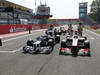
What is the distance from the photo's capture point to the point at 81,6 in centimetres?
13425

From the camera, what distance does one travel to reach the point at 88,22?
481 feet

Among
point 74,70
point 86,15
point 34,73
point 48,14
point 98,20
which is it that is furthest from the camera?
point 86,15

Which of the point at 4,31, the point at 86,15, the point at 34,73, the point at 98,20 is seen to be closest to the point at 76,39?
the point at 34,73

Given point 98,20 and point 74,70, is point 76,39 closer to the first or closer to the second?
point 74,70

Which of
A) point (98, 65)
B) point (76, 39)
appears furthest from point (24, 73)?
point (76, 39)

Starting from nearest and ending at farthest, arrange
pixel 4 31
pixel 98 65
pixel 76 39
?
pixel 98 65, pixel 76 39, pixel 4 31

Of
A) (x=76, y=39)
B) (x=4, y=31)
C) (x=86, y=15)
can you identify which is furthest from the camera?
(x=86, y=15)

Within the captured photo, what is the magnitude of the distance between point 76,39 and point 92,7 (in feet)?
396

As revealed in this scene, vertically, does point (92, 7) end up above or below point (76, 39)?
above

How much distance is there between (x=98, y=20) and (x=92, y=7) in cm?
934

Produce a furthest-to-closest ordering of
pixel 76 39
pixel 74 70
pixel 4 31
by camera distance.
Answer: pixel 4 31, pixel 76 39, pixel 74 70

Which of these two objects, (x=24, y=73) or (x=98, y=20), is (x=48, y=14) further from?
(x=24, y=73)

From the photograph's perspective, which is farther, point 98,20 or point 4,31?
point 98,20

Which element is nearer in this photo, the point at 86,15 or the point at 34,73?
the point at 34,73
